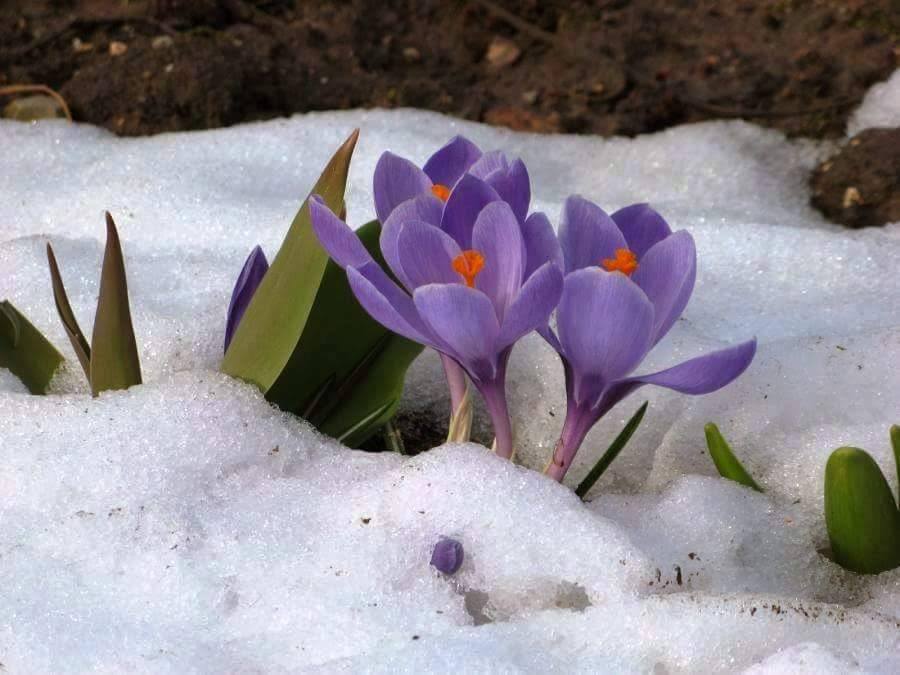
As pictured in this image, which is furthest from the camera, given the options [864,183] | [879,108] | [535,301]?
[879,108]

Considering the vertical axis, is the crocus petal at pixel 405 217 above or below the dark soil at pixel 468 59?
above

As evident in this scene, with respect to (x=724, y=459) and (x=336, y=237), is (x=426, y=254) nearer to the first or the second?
(x=336, y=237)

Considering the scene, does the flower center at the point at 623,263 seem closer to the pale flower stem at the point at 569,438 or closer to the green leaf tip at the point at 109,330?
the pale flower stem at the point at 569,438

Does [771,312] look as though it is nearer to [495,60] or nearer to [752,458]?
[752,458]

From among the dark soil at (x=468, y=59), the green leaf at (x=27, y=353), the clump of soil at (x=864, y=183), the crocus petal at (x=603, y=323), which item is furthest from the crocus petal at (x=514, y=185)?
the dark soil at (x=468, y=59)

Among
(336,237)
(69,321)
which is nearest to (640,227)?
(336,237)

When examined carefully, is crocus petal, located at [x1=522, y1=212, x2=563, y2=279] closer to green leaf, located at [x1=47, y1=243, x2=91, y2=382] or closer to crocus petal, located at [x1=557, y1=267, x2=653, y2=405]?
crocus petal, located at [x1=557, y1=267, x2=653, y2=405]

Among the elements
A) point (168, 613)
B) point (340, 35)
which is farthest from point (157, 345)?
point (340, 35)

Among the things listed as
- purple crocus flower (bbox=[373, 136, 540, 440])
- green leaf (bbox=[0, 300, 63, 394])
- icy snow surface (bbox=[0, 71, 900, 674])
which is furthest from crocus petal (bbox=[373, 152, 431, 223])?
green leaf (bbox=[0, 300, 63, 394])
